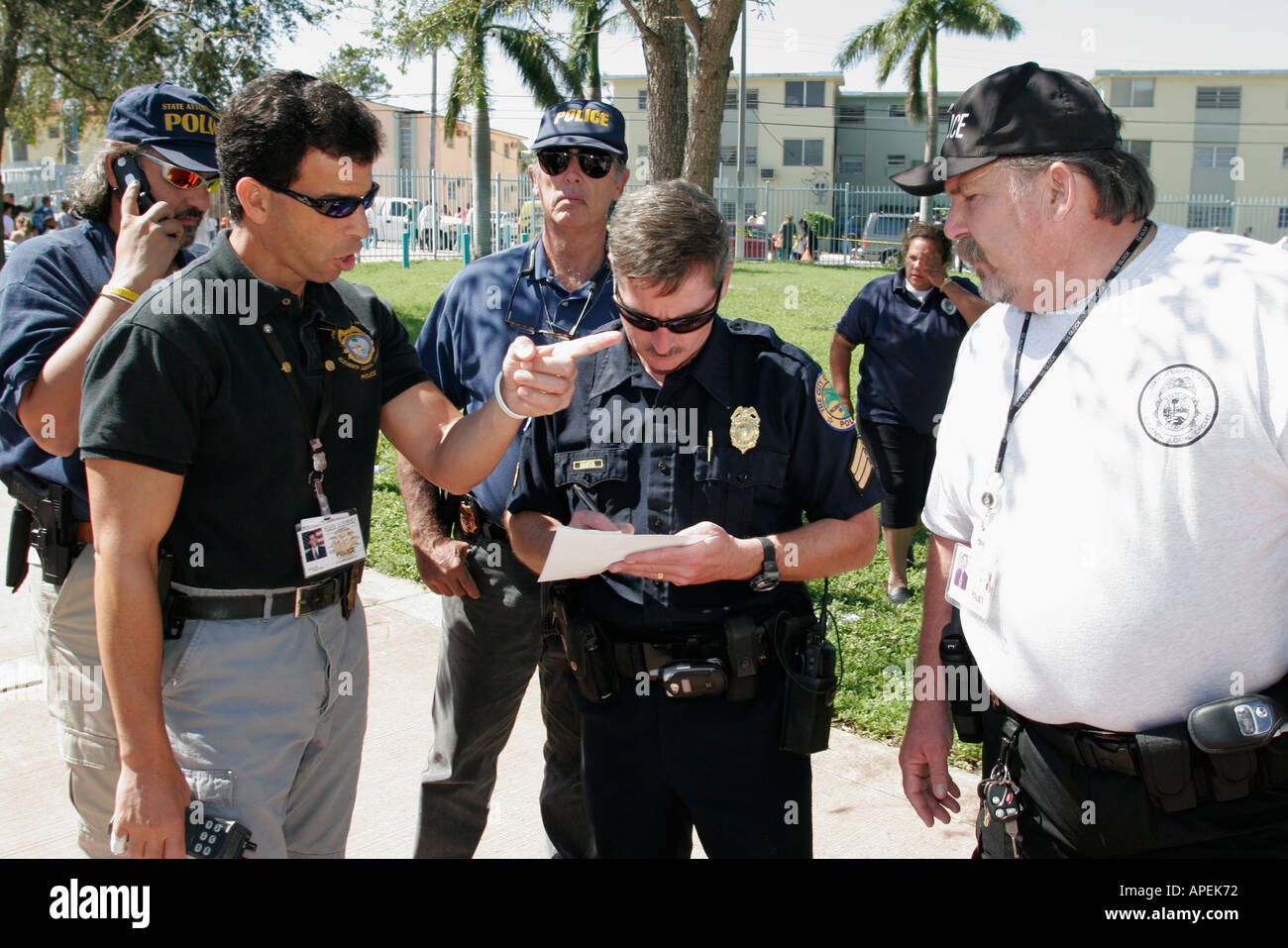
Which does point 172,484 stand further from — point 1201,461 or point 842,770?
point 842,770

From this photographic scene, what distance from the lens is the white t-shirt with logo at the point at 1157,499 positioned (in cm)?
189

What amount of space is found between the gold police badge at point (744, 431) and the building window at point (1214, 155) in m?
57.9

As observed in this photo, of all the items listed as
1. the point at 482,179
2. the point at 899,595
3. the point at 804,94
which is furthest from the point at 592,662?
the point at 804,94

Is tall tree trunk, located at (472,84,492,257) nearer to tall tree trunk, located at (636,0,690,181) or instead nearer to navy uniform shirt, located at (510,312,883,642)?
tall tree trunk, located at (636,0,690,181)

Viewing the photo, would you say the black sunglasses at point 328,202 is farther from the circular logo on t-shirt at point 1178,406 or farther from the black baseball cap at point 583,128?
the circular logo on t-shirt at point 1178,406

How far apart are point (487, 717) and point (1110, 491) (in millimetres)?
2043

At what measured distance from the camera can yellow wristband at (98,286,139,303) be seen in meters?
2.53

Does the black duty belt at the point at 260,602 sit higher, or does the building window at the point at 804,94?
the building window at the point at 804,94

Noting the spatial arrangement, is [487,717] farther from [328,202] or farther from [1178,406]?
[1178,406]

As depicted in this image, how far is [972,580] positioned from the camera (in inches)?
88.6

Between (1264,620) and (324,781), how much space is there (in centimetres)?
209

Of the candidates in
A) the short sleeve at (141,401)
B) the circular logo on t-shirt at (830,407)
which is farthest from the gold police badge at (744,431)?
the short sleeve at (141,401)
